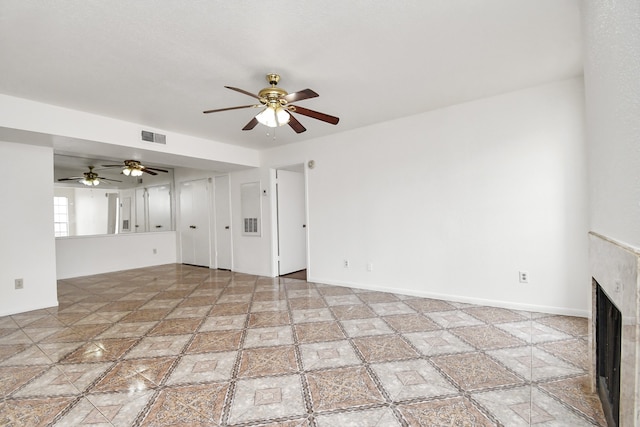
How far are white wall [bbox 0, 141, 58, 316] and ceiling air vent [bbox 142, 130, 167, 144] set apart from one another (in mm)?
1241

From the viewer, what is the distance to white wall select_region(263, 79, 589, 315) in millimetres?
2957

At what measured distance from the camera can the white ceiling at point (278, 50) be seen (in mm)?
1787

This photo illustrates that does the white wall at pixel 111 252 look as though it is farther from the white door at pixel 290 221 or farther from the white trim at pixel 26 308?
the white door at pixel 290 221

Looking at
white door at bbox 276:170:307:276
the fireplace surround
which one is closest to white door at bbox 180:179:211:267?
white door at bbox 276:170:307:276

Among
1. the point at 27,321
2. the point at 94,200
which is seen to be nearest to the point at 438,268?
the point at 27,321

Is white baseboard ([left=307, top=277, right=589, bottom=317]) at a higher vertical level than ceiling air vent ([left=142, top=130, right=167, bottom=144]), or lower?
lower

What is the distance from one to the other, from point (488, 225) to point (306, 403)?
2.80 m

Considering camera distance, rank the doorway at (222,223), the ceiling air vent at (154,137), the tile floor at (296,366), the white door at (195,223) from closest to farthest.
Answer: the tile floor at (296,366) → the ceiling air vent at (154,137) → the doorway at (222,223) → the white door at (195,223)

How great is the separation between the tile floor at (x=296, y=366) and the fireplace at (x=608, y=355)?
0.14m

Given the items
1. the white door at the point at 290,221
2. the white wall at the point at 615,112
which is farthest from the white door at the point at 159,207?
the white wall at the point at 615,112

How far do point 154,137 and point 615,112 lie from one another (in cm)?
446

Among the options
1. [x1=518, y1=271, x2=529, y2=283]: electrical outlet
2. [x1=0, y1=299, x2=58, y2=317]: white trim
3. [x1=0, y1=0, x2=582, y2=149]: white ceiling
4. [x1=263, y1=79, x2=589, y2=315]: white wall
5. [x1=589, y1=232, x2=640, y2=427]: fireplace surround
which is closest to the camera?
[x1=589, y1=232, x2=640, y2=427]: fireplace surround

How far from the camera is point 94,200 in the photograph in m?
6.05

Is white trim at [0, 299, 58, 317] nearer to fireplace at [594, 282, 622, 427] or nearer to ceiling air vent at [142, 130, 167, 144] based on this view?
ceiling air vent at [142, 130, 167, 144]
